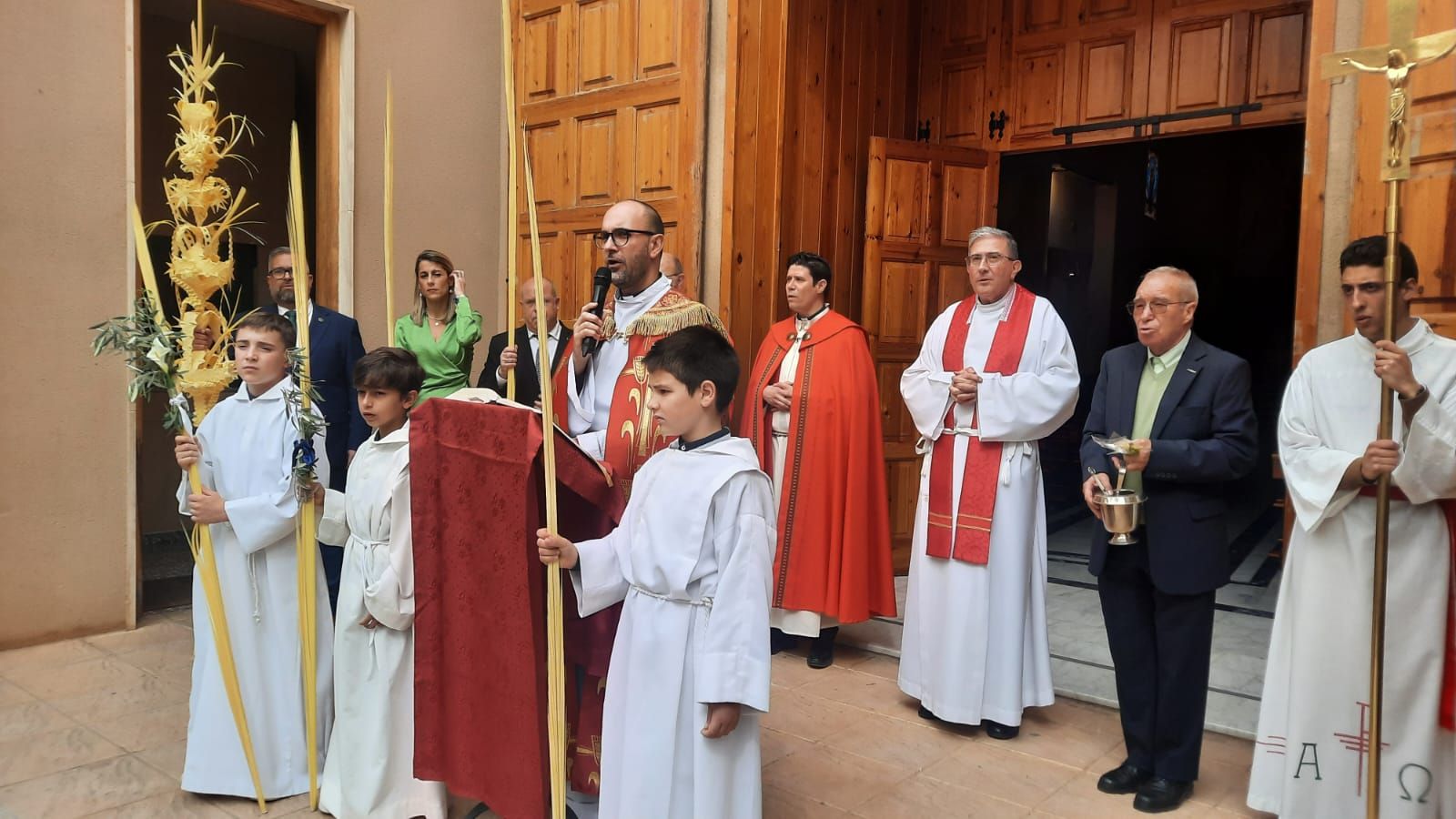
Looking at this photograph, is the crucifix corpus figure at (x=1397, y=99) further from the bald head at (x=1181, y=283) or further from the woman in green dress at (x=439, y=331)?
the woman in green dress at (x=439, y=331)

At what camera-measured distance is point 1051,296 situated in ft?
33.8

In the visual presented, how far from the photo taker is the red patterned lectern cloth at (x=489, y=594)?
245cm

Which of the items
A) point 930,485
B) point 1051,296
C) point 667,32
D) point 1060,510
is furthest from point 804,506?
point 1051,296

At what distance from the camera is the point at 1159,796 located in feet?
10.0

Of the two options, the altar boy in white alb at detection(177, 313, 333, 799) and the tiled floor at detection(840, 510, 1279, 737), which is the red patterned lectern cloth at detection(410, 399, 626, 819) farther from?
the tiled floor at detection(840, 510, 1279, 737)

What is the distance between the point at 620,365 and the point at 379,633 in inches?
43.4

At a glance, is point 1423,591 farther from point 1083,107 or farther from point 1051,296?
point 1051,296

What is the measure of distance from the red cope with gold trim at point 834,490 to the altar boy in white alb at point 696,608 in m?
2.10

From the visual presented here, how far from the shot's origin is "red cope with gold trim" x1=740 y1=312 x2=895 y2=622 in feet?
14.5

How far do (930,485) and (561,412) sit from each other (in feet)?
5.19

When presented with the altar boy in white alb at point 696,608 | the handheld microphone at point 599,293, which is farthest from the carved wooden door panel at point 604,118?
the altar boy in white alb at point 696,608

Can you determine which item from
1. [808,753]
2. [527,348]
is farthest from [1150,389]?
[527,348]

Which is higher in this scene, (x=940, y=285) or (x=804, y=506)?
(x=940, y=285)

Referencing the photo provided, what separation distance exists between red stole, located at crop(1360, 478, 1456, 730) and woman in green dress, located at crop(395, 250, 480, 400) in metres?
3.79
